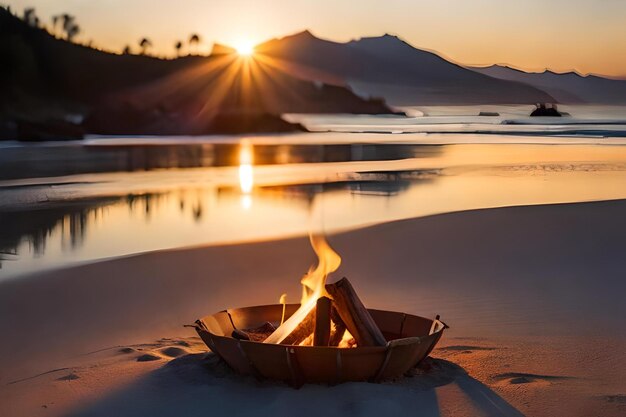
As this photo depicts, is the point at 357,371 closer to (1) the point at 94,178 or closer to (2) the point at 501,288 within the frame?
(2) the point at 501,288

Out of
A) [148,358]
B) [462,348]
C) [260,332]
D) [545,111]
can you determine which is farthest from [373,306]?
[545,111]

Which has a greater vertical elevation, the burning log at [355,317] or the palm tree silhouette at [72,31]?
the palm tree silhouette at [72,31]

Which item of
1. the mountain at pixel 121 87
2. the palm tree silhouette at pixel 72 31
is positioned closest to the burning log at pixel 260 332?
the mountain at pixel 121 87

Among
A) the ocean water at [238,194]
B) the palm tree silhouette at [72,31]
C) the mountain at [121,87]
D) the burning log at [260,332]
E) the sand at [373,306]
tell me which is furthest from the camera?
the palm tree silhouette at [72,31]

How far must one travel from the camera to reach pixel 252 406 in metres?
5.32

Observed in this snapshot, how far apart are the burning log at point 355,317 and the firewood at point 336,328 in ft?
0.61

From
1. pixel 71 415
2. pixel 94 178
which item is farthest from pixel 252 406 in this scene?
pixel 94 178

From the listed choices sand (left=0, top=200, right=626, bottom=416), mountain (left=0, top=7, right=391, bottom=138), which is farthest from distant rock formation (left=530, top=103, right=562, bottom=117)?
sand (left=0, top=200, right=626, bottom=416)

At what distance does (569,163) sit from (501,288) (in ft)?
70.3

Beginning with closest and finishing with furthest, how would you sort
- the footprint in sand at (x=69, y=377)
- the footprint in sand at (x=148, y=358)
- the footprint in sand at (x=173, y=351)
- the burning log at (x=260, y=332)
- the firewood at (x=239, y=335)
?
the firewood at (x=239, y=335), the footprint in sand at (x=69, y=377), the burning log at (x=260, y=332), the footprint in sand at (x=148, y=358), the footprint in sand at (x=173, y=351)

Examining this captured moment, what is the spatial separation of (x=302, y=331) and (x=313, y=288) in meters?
0.39

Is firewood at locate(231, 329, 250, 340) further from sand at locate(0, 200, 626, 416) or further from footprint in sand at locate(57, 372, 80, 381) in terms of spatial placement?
footprint in sand at locate(57, 372, 80, 381)

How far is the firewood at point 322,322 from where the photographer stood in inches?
221

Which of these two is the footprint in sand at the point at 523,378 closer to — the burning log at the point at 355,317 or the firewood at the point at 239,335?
the burning log at the point at 355,317
